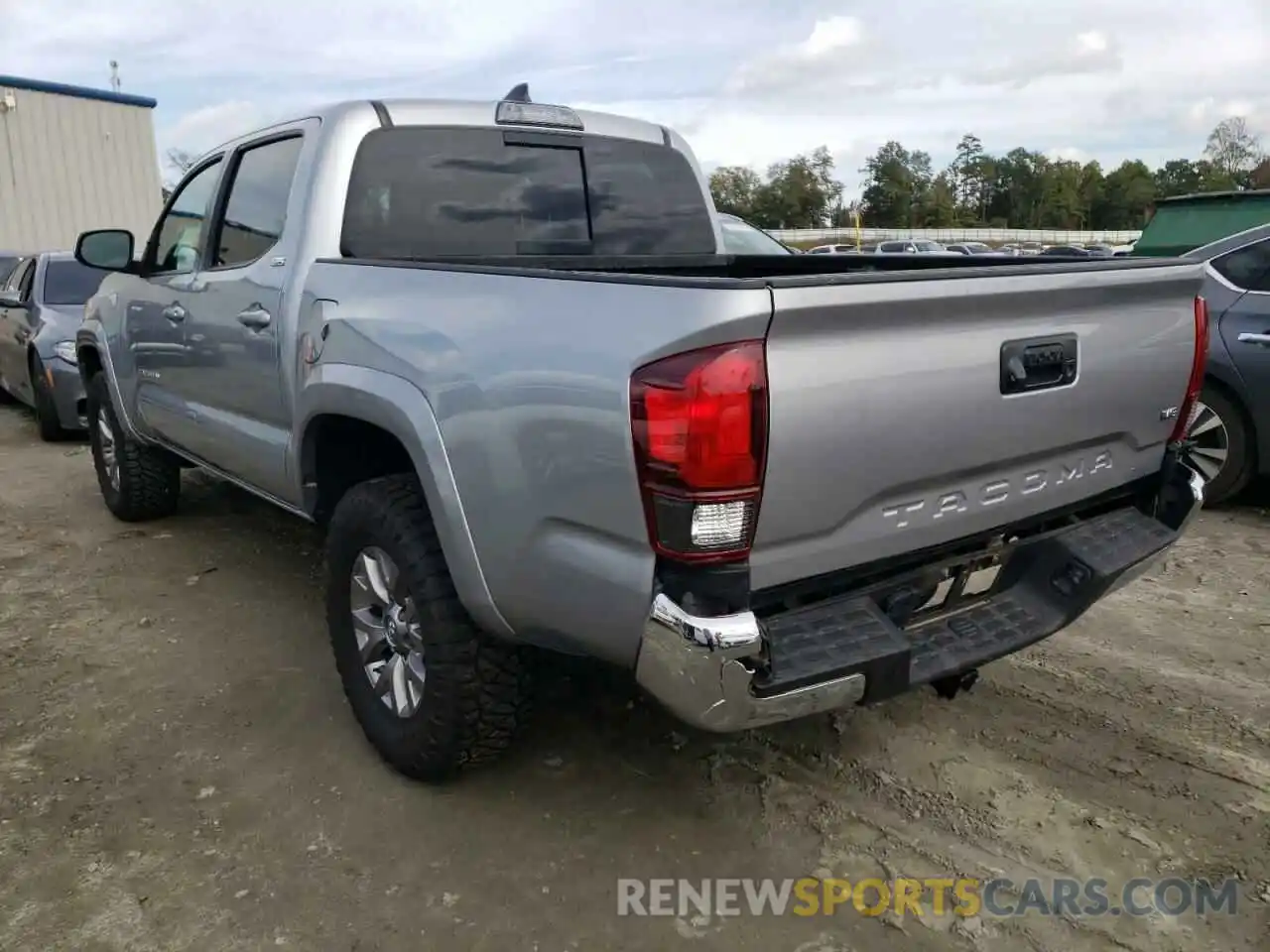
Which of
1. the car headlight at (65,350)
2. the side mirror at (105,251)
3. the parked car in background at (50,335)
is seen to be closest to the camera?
the side mirror at (105,251)

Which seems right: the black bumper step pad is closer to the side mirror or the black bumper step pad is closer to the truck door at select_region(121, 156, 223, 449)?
the truck door at select_region(121, 156, 223, 449)

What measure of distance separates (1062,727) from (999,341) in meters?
1.52

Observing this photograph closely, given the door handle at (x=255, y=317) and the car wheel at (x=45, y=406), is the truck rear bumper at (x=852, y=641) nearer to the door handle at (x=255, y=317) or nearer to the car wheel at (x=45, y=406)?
the door handle at (x=255, y=317)

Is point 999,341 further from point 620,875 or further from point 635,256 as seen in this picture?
point 635,256

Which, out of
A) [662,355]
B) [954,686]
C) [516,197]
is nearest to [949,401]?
[662,355]

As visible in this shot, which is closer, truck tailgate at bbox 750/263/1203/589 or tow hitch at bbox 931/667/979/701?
truck tailgate at bbox 750/263/1203/589

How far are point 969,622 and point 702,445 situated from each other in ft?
3.46

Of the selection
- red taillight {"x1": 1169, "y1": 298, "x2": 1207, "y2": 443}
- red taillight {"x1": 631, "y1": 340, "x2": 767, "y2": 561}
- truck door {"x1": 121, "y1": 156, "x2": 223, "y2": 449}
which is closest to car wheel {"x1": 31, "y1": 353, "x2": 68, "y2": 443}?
truck door {"x1": 121, "y1": 156, "x2": 223, "y2": 449}

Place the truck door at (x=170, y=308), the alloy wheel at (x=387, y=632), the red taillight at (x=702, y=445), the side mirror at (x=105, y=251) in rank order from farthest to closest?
the side mirror at (x=105, y=251) → the truck door at (x=170, y=308) → the alloy wheel at (x=387, y=632) → the red taillight at (x=702, y=445)

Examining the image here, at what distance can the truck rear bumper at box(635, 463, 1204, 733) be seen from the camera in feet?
6.89

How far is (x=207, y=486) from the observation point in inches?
266

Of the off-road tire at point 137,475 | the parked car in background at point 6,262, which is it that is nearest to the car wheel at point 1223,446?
the off-road tire at point 137,475

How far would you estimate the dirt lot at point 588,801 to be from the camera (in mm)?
2438

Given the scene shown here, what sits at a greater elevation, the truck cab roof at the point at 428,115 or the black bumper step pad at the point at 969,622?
the truck cab roof at the point at 428,115
